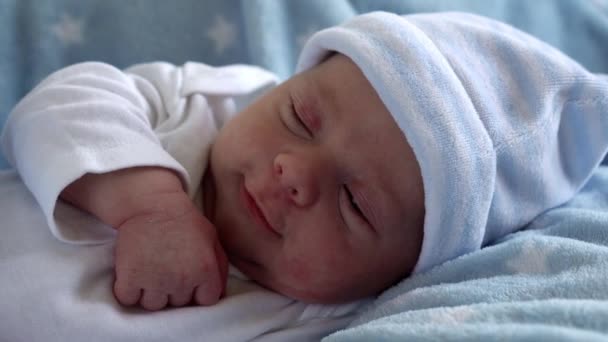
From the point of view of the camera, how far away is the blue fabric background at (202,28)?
1.24 metres

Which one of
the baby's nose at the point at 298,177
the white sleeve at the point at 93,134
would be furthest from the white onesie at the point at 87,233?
the baby's nose at the point at 298,177

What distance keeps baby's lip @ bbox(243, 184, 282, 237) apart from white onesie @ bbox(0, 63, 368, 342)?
0.10 metres

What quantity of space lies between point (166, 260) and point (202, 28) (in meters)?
0.67

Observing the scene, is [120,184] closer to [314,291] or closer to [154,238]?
[154,238]

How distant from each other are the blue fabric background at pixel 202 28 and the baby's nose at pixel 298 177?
1.74 ft

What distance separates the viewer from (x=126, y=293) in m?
0.86

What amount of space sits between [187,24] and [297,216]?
2.06ft

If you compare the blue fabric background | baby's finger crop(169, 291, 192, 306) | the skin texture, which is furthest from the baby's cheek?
the blue fabric background

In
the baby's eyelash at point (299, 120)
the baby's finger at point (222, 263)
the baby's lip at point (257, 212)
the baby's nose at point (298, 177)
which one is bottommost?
the baby's finger at point (222, 263)

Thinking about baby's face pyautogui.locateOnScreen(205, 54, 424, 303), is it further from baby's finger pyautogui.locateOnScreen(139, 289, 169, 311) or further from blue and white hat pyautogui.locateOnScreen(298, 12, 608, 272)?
baby's finger pyautogui.locateOnScreen(139, 289, 169, 311)

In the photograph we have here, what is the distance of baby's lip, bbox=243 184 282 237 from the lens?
92 centimetres

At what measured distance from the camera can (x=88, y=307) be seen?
2.75ft

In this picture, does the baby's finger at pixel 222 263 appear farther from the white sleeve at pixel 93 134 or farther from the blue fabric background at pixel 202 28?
the blue fabric background at pixel 202 28

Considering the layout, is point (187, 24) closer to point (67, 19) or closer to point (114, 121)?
point (67, 19)
